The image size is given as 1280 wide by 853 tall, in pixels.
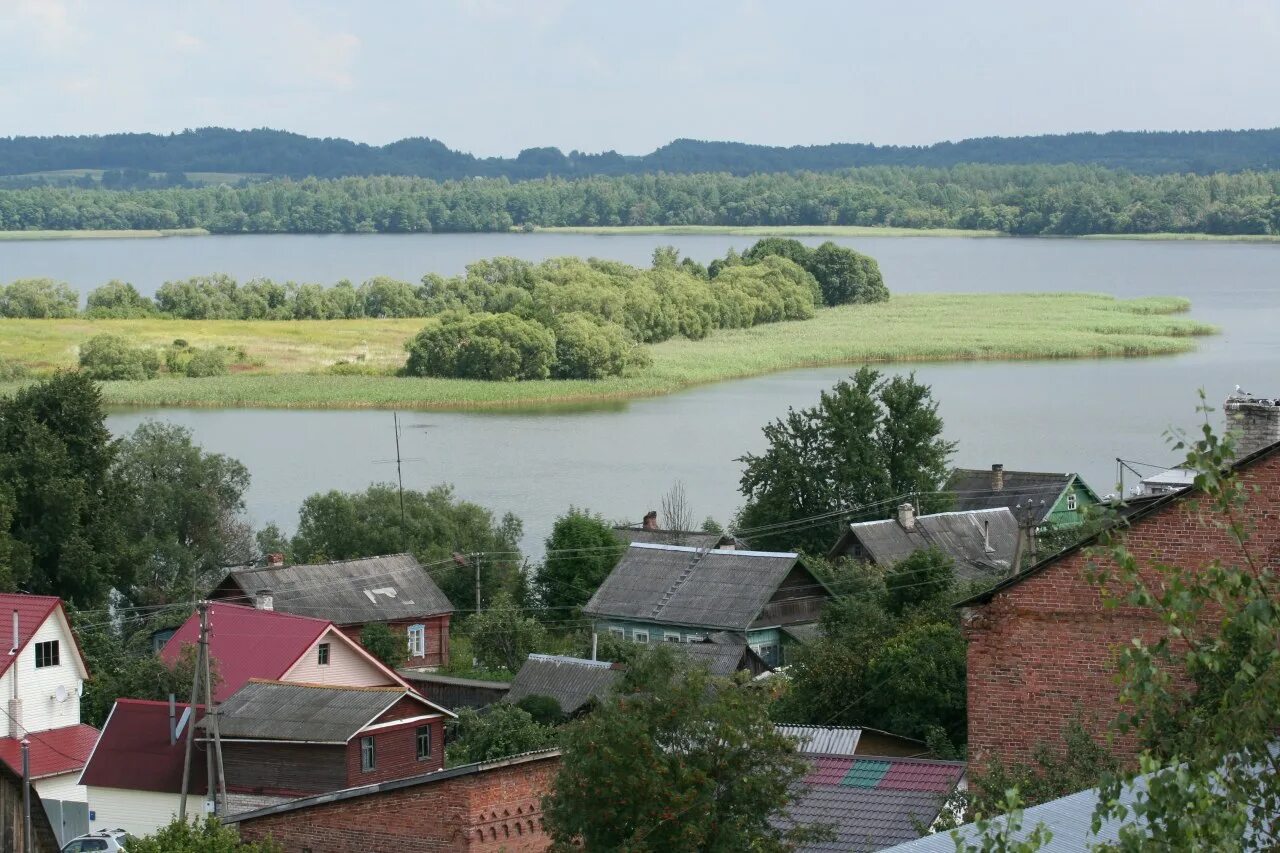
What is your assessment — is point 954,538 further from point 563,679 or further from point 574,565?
point 563,679

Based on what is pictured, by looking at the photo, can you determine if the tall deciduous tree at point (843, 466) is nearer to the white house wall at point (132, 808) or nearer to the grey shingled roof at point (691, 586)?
the grey shingled roof at point (691, 586)

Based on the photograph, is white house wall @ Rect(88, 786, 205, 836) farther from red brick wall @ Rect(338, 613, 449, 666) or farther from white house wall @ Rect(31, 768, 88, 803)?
red brick wall @ Rect(338, 613, 449, 666)

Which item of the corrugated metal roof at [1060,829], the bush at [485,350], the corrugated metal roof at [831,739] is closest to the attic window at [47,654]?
the corrugated metal roof at [831,739]

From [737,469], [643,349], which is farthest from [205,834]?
[643,349]

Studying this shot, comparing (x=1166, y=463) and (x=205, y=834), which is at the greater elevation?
(x=205, y=834)

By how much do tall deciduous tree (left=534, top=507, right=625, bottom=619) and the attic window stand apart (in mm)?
10138

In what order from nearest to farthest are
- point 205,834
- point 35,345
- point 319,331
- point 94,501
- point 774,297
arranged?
point 205,834 < point 94,501 < point 35,345 < point 319,331 < point 774,297

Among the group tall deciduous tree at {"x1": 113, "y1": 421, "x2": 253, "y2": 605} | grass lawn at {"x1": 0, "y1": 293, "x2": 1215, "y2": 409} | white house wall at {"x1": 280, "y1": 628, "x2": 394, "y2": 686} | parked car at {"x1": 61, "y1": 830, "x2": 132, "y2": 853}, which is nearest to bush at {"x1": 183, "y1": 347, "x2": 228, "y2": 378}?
grass lawn at {"x1": 0, "y1": 293, "x2": 1215, "y2": 409}

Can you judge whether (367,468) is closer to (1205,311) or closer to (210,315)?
(210,315)

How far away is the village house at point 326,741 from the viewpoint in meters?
19.6

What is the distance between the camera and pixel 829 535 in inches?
1423

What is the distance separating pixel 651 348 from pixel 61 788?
62990 millimetres

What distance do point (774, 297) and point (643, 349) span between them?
22562 millimetres

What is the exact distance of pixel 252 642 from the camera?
2430 centimetres
